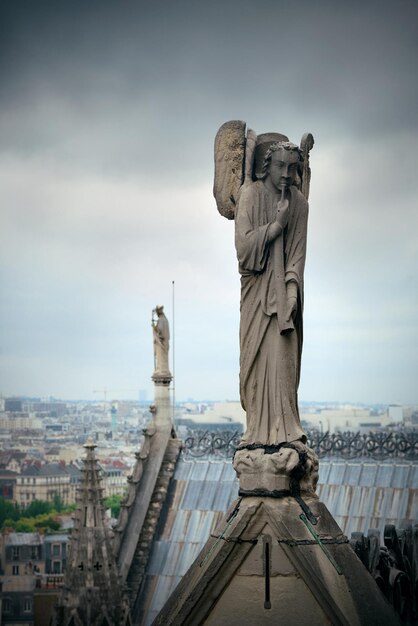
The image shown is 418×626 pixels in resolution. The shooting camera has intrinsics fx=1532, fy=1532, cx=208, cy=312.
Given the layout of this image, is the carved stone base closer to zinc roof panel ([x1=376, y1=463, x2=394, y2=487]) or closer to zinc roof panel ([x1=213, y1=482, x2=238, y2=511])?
zinc roof panel ([x1=376, y1=463, x2=394, y2=487])

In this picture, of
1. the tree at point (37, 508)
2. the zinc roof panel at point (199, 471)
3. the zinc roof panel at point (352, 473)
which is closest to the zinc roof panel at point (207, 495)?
the zinc roof panel at point (199, 471)

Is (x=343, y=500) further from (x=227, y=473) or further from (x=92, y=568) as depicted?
(x=92, y=568)

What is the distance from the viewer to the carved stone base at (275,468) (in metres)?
10.0

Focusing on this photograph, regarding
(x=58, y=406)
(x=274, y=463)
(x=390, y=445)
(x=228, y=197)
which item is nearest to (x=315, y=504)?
(x=274, y=463)

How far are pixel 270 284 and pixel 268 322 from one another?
0.26m

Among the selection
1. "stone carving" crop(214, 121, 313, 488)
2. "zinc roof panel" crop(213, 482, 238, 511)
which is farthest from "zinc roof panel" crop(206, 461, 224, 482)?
"stone carving" crop(214, 121, 313, 488)

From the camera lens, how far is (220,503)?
1131 inches

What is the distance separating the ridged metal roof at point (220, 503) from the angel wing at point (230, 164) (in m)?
16.2

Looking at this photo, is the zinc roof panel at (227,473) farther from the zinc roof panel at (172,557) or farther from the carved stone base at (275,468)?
the carved stone base at (275,468)

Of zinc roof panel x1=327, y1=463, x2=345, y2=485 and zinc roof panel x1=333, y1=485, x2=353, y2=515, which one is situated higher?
zinc roof panel x1=327, y1=463, x2=345, y2=485

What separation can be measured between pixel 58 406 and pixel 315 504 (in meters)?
61.3

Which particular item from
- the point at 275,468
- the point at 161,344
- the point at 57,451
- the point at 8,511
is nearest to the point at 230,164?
the point at 275,468

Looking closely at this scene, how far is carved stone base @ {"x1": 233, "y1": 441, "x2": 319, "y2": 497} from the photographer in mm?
10016

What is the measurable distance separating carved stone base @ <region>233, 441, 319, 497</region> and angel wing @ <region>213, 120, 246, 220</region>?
68.0 inches
